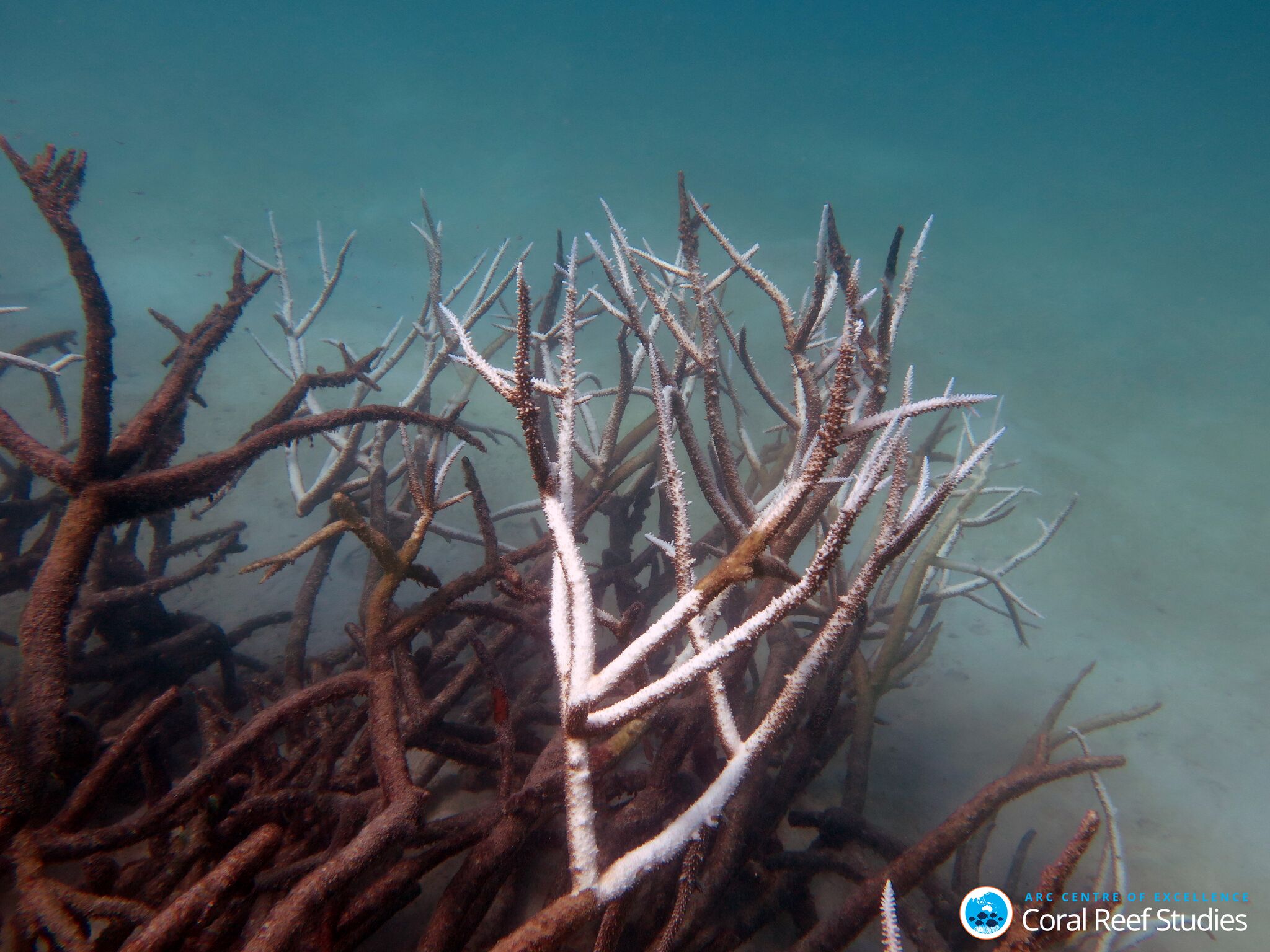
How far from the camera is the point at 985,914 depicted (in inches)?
80.4

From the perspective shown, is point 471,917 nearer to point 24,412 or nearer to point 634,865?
point 634,865

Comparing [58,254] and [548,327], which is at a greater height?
[58,254]

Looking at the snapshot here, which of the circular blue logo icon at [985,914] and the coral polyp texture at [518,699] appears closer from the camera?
the coral polyp texture at [518,699]

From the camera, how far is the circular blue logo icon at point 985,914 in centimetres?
192

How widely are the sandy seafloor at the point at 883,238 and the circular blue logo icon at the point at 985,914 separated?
2.73 ft

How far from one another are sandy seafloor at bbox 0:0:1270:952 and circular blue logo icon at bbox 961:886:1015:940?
83 cm

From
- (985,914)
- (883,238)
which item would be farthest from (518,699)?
(883,238)

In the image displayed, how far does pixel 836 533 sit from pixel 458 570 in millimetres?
5113

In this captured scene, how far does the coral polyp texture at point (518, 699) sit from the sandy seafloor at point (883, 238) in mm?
1072

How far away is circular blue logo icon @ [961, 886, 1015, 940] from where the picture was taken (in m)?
1.92

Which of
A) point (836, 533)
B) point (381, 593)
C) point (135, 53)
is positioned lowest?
point (381, 593)

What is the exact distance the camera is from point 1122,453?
34.8 feet

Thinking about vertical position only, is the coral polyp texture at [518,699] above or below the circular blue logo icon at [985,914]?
above

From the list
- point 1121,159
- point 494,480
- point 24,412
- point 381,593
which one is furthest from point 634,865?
point 1121,159
